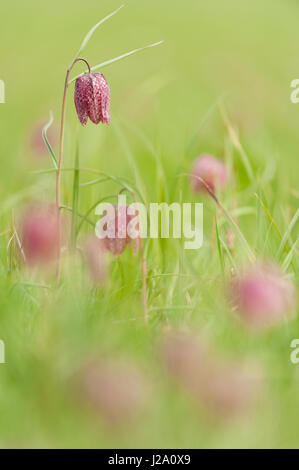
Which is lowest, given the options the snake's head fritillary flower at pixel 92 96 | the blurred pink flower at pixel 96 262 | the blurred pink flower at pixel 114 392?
the blurred pink flower at pixel 114 392

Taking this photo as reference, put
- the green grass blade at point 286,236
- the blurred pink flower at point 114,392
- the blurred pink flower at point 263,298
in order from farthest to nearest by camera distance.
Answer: the green grass blade at point 286,236, the blurred pink flower at point 263,298, the blurred pink flower at point 114,392

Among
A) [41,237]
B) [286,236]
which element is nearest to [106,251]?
[41,237]

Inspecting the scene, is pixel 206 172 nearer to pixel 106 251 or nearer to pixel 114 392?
pixel 106 251

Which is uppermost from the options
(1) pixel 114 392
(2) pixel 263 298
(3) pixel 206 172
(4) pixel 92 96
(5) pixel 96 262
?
(3) pixel 206 172

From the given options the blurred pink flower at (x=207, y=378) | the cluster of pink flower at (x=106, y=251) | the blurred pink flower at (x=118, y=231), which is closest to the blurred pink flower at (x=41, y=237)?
the cluster of pink flower at (x=106, y=251)

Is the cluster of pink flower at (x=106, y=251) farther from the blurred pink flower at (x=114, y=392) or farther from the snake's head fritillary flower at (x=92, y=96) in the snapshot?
the blurred pink flower at (x=114, y=392)

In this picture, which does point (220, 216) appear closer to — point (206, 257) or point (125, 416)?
point (206, 257)
